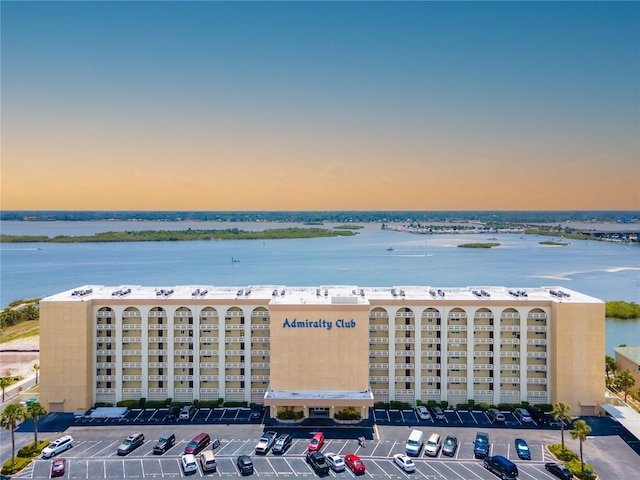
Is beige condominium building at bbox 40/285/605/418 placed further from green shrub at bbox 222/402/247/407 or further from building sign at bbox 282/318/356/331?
building sign at bbox 282/318/356/331

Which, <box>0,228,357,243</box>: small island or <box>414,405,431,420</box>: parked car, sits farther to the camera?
<box>0,228,357,243</box>: small island

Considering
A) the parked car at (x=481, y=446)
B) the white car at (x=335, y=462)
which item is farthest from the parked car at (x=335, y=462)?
the parked car at (x=481, y=446)

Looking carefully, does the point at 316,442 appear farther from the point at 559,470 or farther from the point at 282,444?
the point at 559,470

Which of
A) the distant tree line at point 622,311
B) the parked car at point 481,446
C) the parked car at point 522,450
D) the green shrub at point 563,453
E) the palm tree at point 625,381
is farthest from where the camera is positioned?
the distant tree line at point 622,311

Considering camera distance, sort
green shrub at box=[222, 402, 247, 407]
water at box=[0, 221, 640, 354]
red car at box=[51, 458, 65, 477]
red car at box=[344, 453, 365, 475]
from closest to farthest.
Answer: red car at box=[51, 458, 65, 477], red car at box=[344, 453, 365, 475], green shrub at box=[222, 402, 247, 407], water at box=[0, 221, 640, 354]

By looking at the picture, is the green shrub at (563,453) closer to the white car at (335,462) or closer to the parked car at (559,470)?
the parked car at (559,470)

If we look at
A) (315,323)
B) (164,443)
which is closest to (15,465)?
(164,443)

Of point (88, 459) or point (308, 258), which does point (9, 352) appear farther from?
point (308, 258)

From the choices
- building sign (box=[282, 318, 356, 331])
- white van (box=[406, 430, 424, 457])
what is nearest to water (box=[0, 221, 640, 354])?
white van (box=[406, 430, 424, 457])
